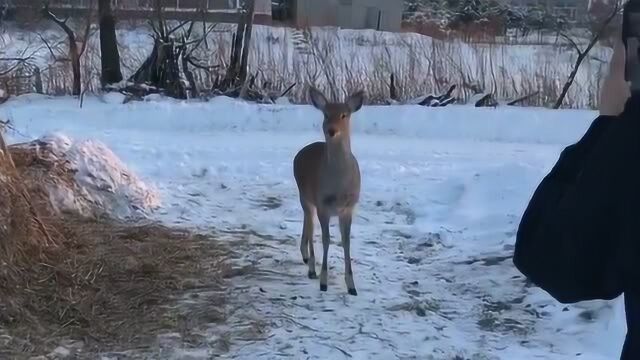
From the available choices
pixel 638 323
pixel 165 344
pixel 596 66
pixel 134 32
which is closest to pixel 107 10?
pixel 134 32

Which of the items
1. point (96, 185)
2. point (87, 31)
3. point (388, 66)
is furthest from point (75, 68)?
point (96, 185)

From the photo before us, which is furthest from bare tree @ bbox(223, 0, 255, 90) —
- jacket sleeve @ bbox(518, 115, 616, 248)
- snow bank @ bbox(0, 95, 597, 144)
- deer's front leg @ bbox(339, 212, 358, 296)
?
jacket sleeve @ bbox(518, 115, 616, 248)

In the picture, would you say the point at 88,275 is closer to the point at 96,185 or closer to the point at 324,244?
the point at 324,244

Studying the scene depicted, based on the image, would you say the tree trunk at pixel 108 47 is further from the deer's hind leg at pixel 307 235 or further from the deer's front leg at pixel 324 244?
the deer's front leg at pixel 324 244

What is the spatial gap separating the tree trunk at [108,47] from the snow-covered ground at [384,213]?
2563 mm

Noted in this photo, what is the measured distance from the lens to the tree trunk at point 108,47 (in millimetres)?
17766

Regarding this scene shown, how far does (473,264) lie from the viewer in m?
6.68

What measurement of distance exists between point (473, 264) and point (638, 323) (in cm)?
496

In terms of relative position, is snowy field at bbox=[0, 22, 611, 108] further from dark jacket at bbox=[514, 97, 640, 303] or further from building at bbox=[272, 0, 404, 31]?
dark jacket at bbox=[514, 97, 640, 303]

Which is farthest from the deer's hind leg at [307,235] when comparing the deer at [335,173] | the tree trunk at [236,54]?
the tree trunk at [236,54]

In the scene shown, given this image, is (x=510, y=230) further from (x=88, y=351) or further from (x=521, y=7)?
(x=521, y=7)

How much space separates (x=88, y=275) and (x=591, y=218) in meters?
4.83

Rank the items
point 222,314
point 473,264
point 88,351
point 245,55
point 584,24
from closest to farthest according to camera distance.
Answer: point 88,351
point 222,314
point 473,264
point 245,55
point 584,24

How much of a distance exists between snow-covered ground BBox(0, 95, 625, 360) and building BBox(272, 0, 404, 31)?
61.6 ft
